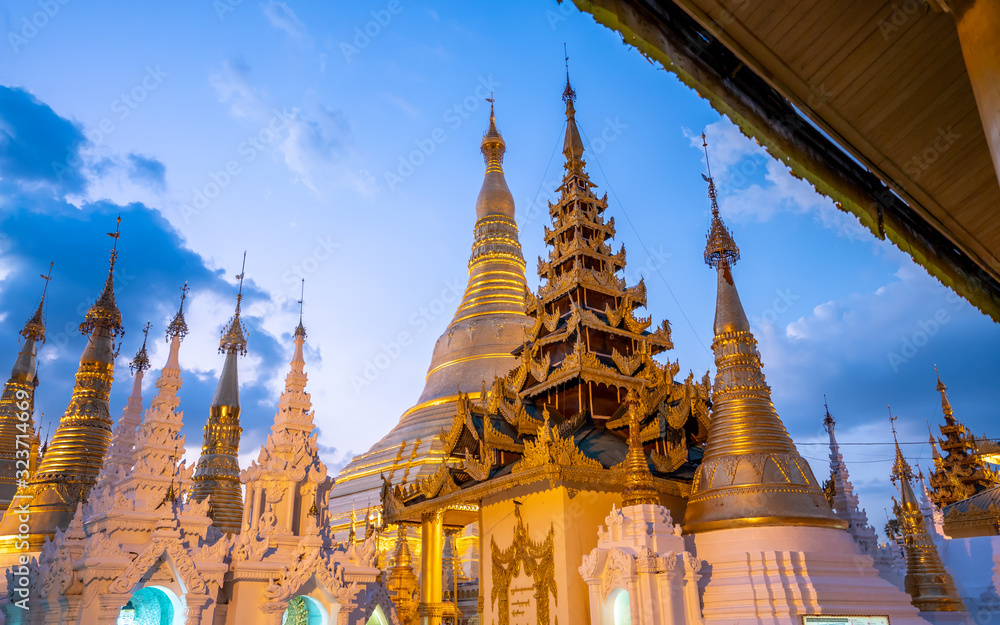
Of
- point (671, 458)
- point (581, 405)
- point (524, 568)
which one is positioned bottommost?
point (524, 568)

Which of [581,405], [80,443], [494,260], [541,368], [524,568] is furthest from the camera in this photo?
[494,260]

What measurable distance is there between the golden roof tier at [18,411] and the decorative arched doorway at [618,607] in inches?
710

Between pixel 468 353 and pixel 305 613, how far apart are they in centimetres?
1528

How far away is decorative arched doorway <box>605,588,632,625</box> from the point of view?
34.4 ft

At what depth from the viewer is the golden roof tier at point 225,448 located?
2478 centimetres

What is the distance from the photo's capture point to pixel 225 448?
28.0 metres

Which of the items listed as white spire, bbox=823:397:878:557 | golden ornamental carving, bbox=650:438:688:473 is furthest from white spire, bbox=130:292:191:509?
white spire, bbox=823:397:878:557

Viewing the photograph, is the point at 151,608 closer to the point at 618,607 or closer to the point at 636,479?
the point at 618,607

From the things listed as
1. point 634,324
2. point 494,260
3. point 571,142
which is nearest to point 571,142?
point 571,142

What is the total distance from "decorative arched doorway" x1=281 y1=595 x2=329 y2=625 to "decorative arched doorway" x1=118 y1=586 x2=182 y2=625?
2.04 meters

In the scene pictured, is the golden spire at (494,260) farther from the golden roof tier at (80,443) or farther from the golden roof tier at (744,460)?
the golden roof tier at (744,460)

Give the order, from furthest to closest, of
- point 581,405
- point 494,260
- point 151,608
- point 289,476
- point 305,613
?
point 494,260 < point 581,405 < point 289,476 < point 305,613 < point 151,608

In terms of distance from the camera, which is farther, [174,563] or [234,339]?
[234,339]

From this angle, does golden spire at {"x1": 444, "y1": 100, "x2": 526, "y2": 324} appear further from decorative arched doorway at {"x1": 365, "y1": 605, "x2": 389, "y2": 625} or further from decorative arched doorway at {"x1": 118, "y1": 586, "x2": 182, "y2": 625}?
decorative arched doorway at {"x1": 118, "y1": 586, "x2": 182, "y2": 625}
